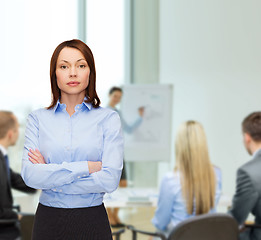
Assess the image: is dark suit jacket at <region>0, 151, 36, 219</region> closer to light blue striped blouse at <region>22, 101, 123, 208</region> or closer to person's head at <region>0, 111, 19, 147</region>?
person's head at <region>0, 111, 19, 147</region>

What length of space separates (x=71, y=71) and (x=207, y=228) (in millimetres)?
1480

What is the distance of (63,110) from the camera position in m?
1.14

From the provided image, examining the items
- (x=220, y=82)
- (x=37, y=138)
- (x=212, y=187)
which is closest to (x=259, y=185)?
(x=212, y=187)

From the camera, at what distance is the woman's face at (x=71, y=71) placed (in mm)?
1078

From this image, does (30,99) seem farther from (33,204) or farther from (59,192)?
(59,192)

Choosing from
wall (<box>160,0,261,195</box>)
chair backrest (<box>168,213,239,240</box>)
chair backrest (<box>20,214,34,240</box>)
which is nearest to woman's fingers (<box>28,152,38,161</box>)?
chair backrest (<box>168,213,239,240</box>)

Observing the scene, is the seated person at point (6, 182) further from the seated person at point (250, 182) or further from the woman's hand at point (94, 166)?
the woman's hand at point (94, 166)

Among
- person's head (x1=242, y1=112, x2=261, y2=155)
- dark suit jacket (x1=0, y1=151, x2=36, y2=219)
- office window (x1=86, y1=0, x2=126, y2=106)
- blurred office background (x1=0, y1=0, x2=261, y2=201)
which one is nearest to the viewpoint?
person's head (x1=242, y1=112, x2=261, y2=155)

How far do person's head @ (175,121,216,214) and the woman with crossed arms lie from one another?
5.80ft

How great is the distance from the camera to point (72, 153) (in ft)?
3.51

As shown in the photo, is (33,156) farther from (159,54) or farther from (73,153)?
(159,54)

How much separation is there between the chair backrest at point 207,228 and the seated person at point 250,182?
1.37ft

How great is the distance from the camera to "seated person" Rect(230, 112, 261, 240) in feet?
8.86

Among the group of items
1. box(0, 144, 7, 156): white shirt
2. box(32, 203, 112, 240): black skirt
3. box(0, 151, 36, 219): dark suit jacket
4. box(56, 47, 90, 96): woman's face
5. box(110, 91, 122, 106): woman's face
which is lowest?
box(0, 151, 36, 219): dark suit jacket
